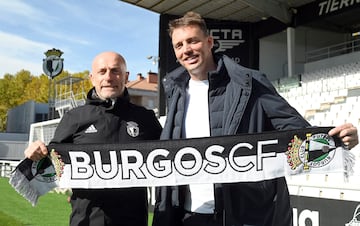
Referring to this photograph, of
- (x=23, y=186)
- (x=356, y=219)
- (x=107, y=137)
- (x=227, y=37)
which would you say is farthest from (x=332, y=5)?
(x=23, y=186)

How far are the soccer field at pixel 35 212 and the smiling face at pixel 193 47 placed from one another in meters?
5.48

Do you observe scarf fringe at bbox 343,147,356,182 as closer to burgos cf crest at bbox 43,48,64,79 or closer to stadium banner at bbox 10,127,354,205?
stadium banner at bbox 10,127,354,205

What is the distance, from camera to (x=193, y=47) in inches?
93.5

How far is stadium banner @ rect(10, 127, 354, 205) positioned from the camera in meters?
2.44

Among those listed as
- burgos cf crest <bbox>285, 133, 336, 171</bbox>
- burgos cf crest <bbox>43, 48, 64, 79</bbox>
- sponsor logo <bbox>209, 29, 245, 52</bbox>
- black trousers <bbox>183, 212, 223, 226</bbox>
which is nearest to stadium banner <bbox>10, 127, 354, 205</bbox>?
burgos cf crest <bbox>285, 133, 336, 171</bbox>

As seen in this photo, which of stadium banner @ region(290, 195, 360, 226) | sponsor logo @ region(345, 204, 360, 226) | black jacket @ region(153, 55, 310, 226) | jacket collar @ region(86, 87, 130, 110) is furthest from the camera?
stadium banner @ region(290, 195, 360, 226)

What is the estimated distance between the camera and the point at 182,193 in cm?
250

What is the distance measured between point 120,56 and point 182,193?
0.95 meters

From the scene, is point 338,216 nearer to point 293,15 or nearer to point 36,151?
point 36,151

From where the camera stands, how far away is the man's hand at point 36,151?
2594 mm

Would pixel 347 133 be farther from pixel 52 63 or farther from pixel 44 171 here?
pixel 52 63

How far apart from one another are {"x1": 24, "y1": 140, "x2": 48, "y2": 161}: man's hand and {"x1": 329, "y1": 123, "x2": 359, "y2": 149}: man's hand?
171 cm

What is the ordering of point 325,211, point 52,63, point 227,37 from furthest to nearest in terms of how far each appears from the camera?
point 52,63
point 227,37
point 325,211

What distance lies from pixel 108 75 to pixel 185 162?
711 millimetres
